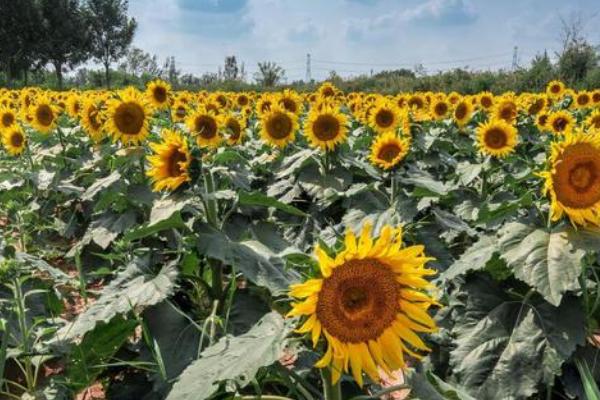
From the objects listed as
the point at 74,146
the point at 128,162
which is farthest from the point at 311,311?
the point at 74,146

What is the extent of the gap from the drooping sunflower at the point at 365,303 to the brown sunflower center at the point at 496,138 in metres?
4.15

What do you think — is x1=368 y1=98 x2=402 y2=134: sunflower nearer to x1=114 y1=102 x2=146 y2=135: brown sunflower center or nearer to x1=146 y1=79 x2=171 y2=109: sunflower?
x1=146 y1=79 x2=171 y2=109: sunflower

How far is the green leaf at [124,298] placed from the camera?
7.65 ft

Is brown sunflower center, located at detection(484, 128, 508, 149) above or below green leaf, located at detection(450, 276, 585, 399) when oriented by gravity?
A: above

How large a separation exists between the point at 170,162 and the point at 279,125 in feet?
9.42

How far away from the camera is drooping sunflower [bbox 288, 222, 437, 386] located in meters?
1.61

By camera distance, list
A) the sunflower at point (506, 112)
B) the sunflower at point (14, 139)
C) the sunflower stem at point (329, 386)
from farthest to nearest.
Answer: the sunflower at point (506, 112) < the sunflower at point (14, 139) < the sunflower stem at point (329, 386)

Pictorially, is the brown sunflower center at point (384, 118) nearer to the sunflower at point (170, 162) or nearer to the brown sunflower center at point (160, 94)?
the brown sunflower center at point (160, 94)

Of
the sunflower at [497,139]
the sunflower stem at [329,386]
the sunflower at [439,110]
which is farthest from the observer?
the sunflower at [439,110]

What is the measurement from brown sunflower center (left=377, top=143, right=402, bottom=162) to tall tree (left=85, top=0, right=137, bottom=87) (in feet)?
164

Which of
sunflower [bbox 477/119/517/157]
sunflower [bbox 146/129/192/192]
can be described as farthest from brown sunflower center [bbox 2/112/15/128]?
sunflower [bbox 477/119/517/157]

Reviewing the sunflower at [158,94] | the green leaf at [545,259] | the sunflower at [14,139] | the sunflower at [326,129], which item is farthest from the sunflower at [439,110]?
the green leaf at [545,259]

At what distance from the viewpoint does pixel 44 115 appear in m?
6.47

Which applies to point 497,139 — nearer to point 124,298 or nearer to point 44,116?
point 124,298
